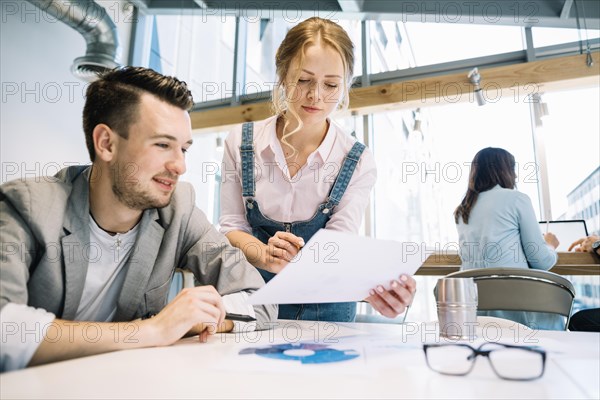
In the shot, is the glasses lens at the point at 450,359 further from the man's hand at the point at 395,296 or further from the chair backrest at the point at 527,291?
the chair backrest at the point at 527,291

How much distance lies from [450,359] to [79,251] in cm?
72

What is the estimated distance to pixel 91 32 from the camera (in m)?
3.40

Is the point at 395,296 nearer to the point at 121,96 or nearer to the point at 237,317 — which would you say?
the point at 237,317

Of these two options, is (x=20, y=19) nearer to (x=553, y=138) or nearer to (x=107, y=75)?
(x=107, y=75)

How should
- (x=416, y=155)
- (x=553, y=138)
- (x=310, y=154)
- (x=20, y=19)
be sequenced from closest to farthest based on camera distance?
(x=310, y=154), (x=20, y=19), (x=553, y=138), (x=416, y=155)

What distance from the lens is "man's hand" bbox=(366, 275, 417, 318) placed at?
0.99 metres

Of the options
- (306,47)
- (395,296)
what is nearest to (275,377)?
(395,296)

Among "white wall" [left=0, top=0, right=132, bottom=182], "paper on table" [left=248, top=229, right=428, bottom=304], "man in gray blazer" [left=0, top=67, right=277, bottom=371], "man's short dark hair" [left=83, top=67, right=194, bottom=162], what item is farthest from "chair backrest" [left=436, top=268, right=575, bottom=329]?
"white wall" [left=0, top=0, right=132, bottom=182]

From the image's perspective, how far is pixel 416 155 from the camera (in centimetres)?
424

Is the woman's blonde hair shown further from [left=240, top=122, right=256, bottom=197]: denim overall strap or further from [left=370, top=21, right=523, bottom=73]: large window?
[left=370, top=21, right=523, bottom=73]: large window

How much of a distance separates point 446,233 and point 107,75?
3652mm

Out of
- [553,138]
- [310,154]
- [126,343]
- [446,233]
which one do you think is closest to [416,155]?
[446,233]

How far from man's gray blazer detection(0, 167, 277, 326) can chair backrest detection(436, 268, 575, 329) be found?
712mm

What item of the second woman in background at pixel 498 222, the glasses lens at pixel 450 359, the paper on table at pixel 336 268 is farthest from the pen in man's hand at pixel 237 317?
the second woman in background at pixel 498 222
